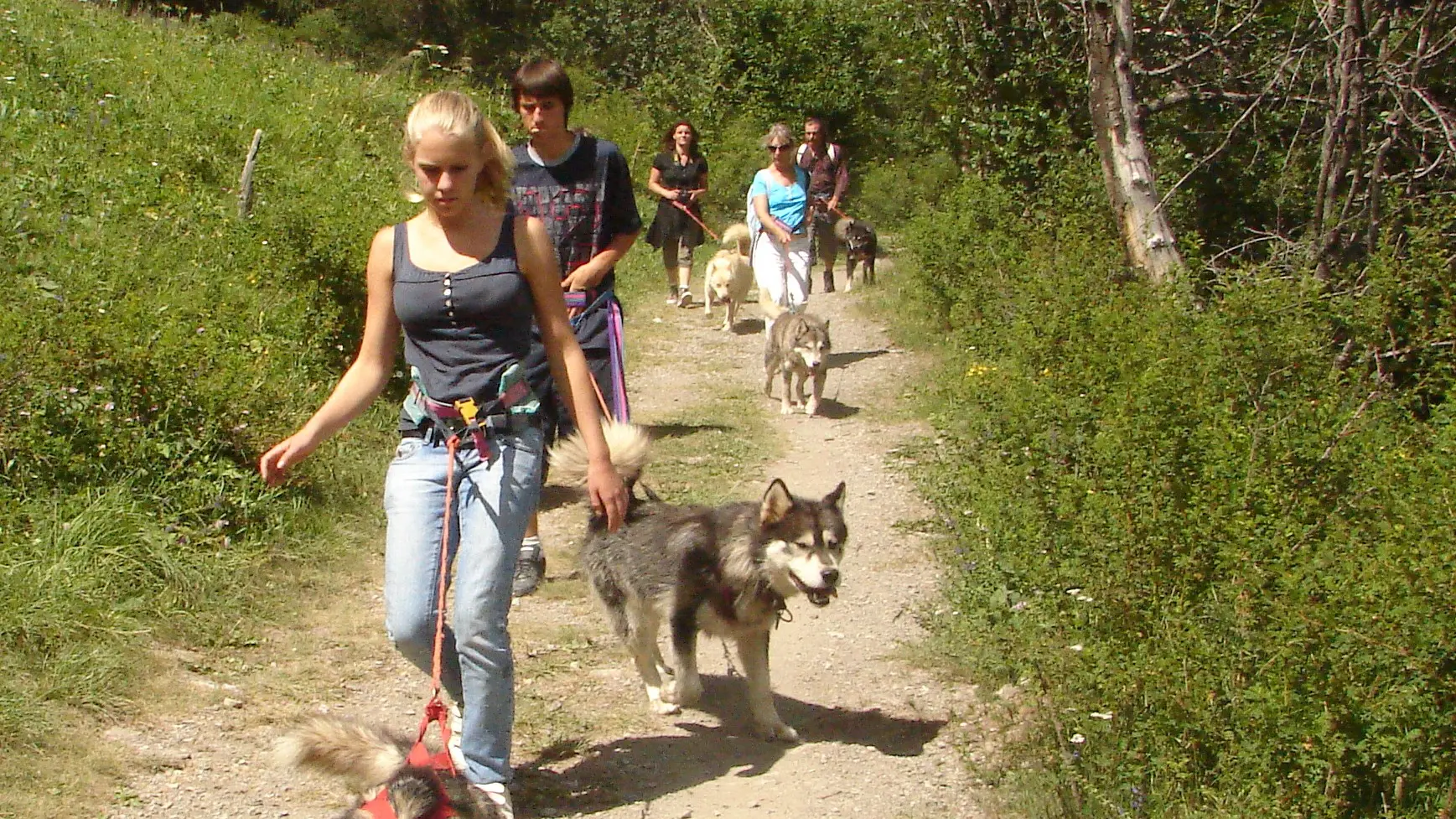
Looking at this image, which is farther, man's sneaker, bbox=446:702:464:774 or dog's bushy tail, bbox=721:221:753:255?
dog's bushy tail, bbox=721:221:753:255

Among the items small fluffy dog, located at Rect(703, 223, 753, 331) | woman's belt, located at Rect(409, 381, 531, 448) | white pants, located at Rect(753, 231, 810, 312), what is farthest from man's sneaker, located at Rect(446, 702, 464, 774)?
small fluffy dog, located at Rect(703, 223, 753, 331)

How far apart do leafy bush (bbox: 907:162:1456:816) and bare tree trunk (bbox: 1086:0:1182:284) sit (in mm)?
1128

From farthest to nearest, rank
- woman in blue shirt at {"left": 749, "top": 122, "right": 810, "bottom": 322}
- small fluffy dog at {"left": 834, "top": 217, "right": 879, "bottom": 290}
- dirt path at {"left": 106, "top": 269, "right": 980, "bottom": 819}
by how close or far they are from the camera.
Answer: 1. small fluffy dog at {"left": 834, "top": 217, "right": 879, "bottom": 290}
2. woman in blue shirt at {"left": 749, "top": 122, "right": 810, "bottom": 322}
3. dirt path at {"left": 106, "top": 269, "right": 980, "bottom": 819}

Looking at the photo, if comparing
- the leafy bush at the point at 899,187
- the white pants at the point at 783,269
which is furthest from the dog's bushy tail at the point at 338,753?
the leafy bush at the point at 899,187

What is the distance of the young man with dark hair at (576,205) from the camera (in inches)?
226

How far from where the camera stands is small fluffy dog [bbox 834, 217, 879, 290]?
666 inches

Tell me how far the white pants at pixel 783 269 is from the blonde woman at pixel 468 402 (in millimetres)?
7422

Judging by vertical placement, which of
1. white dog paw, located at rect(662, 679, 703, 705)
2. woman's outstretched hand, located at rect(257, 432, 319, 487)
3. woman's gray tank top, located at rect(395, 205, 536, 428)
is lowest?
white dog paw, located at rect(662, 679, 703, 705)

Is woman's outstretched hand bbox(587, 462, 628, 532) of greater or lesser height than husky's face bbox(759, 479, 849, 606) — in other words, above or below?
above

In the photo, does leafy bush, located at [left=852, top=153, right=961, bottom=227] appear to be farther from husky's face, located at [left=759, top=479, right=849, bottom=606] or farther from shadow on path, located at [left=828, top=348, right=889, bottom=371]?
husky's face, located at [left=759, top=479, right=849, bottom=606]

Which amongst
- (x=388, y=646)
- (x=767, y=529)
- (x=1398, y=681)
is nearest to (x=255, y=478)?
(x=388, y=646)

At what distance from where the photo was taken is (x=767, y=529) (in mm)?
4887

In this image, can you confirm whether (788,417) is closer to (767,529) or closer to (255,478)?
(255,478)

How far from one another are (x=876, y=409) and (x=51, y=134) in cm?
628
